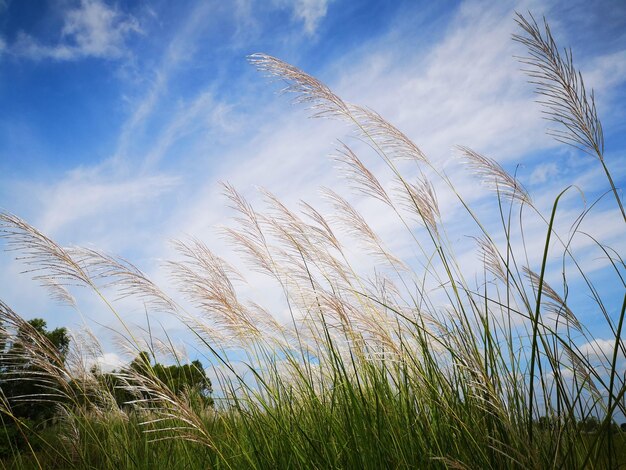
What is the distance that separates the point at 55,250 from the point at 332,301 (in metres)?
1.74

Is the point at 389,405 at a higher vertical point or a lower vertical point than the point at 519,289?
lower

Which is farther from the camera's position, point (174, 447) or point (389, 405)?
point (174, 447)

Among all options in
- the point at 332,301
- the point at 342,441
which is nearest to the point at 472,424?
the point at 342,441

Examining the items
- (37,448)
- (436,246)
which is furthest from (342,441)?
(37,448)

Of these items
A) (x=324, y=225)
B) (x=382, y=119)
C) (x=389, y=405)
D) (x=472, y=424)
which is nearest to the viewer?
(x=472, y=424)

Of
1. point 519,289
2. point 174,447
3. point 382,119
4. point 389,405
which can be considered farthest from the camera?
point 174,447

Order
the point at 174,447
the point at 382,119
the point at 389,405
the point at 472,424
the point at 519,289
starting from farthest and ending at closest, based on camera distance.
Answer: the point at 174,447 → the point at 382,119 → the point at 389,405 → the point at 519,289 → the point at 472,424

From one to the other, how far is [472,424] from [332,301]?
2.84 feet

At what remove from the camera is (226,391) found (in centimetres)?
324

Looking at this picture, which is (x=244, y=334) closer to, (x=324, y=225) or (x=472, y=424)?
(x=324, y=225)

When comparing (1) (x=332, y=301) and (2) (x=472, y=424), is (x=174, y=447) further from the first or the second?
(2) (x=472, y=424)

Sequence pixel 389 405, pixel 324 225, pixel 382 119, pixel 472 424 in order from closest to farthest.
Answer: pixel 472 424 → pixel 389 405 → pixel 382 119 → pixel 324 225

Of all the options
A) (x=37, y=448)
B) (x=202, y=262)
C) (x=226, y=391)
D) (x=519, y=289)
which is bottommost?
(x=37, y=448)

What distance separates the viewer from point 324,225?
3111 mm
